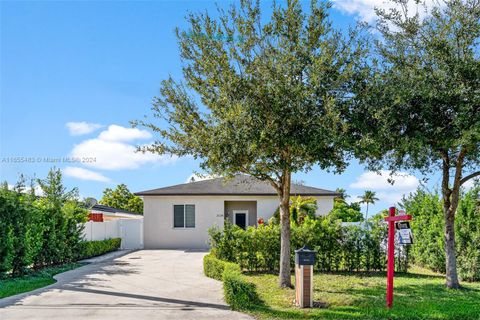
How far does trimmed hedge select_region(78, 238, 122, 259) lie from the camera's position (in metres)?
18.7

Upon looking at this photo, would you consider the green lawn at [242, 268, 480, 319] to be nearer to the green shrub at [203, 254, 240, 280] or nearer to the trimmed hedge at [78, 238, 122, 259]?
the green shrub at [203, 254, 240, 280]

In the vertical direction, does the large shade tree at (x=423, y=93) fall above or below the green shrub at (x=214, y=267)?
above

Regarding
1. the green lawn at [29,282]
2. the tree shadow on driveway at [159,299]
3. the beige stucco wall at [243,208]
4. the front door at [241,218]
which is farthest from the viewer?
the front door at [241,218]

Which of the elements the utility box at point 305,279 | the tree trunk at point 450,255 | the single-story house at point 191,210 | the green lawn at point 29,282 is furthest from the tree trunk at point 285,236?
the single-story house at point 191,210

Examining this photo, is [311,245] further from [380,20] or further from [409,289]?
[380,20]

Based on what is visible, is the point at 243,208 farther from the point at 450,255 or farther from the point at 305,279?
the point at 305,279

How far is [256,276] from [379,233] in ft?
12.6

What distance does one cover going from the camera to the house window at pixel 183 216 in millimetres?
24250

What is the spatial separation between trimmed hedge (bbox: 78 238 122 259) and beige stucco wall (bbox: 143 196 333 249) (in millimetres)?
1804

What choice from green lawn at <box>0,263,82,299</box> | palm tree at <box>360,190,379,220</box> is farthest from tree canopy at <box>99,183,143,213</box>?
green lawn at <box>0,263,82,299</box>

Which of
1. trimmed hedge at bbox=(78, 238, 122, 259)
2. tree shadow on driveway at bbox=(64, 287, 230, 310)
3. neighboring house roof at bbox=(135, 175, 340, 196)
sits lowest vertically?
trimmed hedge at bbox=(78, 238, 122, 259)

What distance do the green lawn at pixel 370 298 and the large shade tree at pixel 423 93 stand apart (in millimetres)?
2944

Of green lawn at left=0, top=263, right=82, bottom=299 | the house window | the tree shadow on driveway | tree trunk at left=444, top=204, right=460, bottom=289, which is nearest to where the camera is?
the tree shadow on driveway

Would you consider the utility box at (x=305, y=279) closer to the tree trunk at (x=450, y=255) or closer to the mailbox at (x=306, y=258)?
the mailbox at (x=306, y=258)
